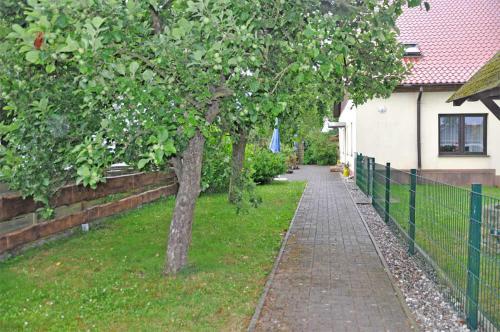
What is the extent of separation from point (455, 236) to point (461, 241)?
0.75 feet

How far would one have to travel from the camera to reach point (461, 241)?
5.18 meters

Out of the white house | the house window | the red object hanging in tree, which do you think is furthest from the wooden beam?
the house window

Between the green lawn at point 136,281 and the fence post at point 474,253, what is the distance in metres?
2.07

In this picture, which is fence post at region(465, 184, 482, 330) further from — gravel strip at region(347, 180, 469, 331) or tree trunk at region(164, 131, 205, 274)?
tree trunk at region(164, 131, 205, 274)

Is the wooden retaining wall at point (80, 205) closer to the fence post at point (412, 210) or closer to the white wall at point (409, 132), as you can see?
the fence post at point (412, 210)

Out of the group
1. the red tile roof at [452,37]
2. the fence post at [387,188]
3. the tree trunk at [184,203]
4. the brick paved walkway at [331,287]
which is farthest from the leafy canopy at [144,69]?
the red tile roof at [452,37]

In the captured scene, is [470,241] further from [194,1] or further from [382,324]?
[194,1]

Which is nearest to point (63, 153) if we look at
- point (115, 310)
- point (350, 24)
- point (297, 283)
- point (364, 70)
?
point (115, 310)

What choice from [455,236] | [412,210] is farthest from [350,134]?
[455,236]

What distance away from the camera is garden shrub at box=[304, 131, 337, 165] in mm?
40500

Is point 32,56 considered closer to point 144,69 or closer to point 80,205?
point 144,69

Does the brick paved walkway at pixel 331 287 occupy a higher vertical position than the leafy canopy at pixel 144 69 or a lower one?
lower

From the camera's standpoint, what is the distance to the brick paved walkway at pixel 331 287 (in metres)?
4.94

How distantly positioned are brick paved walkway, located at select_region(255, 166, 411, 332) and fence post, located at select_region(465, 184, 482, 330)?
1.92 ft
